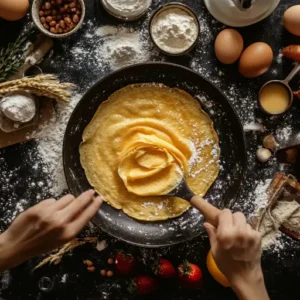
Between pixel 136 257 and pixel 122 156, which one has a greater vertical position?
pixel 122 156

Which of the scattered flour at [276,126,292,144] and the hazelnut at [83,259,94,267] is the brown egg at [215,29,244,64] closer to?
the scattered flour at [276,126,292,144]

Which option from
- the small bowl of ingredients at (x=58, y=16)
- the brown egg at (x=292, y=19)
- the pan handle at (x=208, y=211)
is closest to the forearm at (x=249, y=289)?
the pan handle at (x=208, y=211)

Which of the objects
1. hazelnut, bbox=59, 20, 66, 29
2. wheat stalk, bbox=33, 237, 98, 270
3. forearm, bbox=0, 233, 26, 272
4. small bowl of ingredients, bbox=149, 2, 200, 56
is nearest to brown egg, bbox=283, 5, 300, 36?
small bowl of ingredients, bbox=149, 2, 200, 56

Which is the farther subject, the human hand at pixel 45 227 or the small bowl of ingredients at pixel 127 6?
the small bowl of ingredients at pixel 127 6

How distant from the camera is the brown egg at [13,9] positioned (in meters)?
1.83

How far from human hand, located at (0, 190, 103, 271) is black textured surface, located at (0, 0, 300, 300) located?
0.40 metres

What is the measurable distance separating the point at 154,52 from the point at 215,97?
0.25 m

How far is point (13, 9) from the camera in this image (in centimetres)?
185

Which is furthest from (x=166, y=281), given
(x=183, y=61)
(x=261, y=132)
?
(x=183, y=61)

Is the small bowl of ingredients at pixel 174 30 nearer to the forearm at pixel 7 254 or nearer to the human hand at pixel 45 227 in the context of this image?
the human hand at pixel 45 227

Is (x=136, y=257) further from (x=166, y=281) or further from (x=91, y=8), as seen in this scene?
(x=91, y=8)

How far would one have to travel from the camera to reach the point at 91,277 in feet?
6.49

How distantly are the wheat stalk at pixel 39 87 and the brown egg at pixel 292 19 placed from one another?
2.44 ft

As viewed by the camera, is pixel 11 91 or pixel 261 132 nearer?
pixel 11 91
